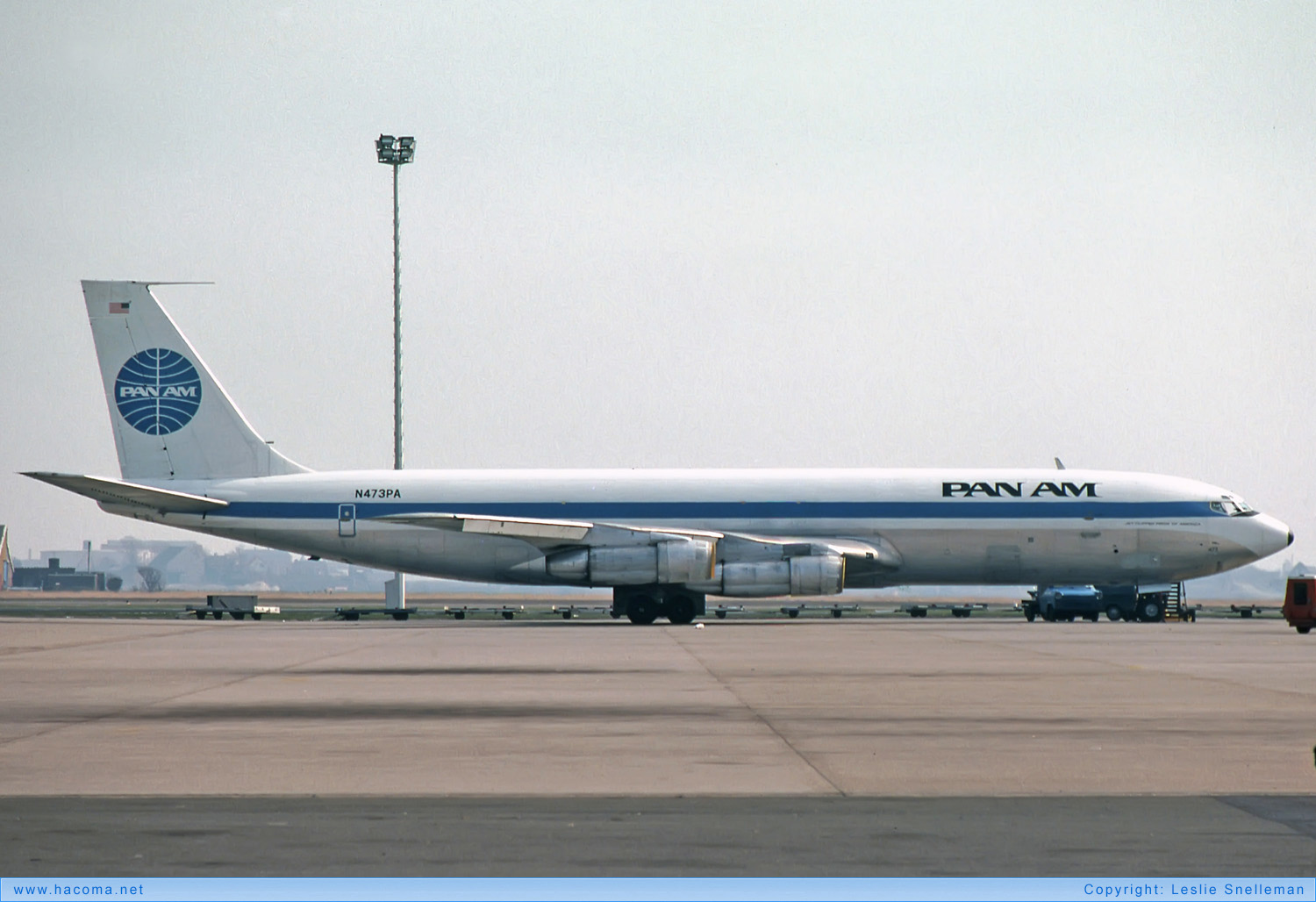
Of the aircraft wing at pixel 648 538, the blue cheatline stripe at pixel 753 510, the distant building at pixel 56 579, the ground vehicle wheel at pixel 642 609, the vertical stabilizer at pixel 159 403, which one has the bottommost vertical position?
the distant building at pixel 56 579

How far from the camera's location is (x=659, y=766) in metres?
14.2

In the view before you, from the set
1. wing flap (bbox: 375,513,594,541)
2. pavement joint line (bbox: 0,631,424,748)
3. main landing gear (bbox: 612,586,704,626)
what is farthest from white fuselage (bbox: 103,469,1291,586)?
pavement joint line (bbox: 0,631,424,748)

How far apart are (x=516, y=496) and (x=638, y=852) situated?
41503 millimetres

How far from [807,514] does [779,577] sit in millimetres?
3097

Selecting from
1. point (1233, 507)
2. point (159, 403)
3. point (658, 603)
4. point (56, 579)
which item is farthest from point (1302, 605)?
point (56, 579)

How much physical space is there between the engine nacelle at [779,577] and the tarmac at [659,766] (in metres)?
17.2

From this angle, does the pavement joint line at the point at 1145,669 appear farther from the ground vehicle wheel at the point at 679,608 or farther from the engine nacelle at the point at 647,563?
the ground vehicle wheel at the point at 679,608

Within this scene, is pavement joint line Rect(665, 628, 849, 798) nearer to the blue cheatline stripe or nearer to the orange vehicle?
the blue cheatline stripe

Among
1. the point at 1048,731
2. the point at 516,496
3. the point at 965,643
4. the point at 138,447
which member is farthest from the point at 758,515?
the point at 1048,731

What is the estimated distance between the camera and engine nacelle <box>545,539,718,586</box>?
4822 centimetres

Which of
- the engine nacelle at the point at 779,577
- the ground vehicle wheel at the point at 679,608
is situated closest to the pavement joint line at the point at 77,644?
the ground vehicle wheel at the point at 679,608

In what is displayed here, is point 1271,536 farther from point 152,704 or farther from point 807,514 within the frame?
point 152,704

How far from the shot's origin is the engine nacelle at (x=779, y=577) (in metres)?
48.2

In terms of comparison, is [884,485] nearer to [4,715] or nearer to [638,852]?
[4,715]
